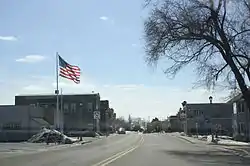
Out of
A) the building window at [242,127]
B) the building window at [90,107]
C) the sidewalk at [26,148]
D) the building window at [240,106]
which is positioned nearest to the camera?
the sidewalk at [26,148]

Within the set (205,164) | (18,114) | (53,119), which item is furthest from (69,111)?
(205,164)

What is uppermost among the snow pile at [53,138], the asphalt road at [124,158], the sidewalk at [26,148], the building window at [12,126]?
the building window at [12,126]

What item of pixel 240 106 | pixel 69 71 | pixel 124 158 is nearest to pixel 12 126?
pixel 69 71

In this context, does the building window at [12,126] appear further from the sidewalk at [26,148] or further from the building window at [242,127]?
the building window at [242,127]

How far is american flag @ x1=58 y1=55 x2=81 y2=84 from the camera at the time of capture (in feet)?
176

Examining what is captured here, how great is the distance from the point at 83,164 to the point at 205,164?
5747 mm

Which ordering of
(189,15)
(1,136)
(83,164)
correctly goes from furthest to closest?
(1,136) < (189,15) < (83,164)

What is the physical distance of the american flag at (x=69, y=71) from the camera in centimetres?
5358

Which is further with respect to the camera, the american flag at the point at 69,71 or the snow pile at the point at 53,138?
the american flag at the point at 69,71

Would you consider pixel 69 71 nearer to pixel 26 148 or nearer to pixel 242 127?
pixel 26 148

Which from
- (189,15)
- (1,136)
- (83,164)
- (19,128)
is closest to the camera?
(83,164)

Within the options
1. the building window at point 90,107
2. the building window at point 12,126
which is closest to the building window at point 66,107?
the building window at point 90,107

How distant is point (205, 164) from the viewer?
75.9 ft

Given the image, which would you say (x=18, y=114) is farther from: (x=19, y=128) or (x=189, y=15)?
(x=189, y=15)
